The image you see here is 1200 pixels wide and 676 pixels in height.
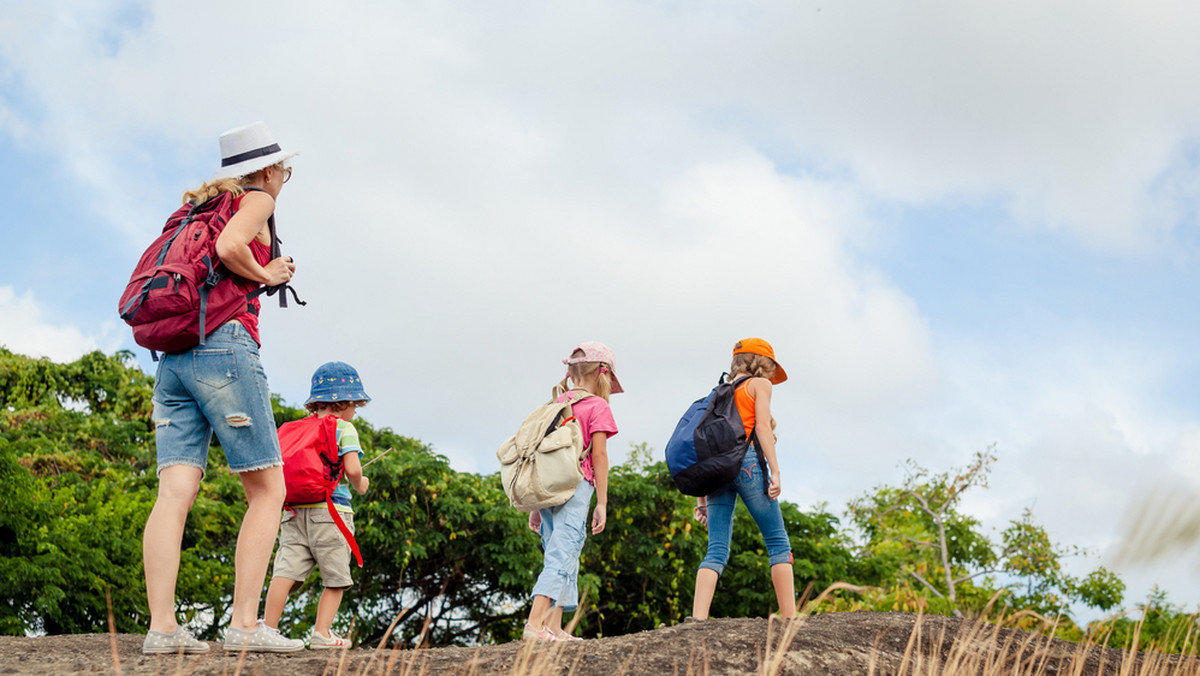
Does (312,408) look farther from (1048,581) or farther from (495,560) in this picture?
(1048,581)

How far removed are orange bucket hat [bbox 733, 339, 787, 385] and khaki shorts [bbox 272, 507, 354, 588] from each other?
2522 millimetres

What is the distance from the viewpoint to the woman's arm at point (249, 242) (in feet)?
12.6

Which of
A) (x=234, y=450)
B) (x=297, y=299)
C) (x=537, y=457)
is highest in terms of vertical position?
(x=297, y=299)

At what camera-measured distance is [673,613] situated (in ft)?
40.8

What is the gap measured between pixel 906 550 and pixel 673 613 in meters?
9.21

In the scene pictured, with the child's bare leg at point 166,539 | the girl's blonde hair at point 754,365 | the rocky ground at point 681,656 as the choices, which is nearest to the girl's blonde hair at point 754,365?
the girl's blonde hair at point 754,365

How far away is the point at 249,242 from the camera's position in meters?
3.94

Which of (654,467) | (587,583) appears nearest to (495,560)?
(587,583)

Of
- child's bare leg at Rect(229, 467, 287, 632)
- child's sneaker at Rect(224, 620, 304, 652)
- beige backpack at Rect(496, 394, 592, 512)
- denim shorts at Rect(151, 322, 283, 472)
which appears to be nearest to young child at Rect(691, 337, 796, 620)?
beige backpack at Rect(496, 394, 592, 512)

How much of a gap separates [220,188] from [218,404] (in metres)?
0.97

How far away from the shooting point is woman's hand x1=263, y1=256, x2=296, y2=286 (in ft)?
13.3

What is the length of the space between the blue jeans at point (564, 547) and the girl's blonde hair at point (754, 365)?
1.29 metres

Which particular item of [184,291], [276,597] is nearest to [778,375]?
[276,597]

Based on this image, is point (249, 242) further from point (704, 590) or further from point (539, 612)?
point (704, 590)
